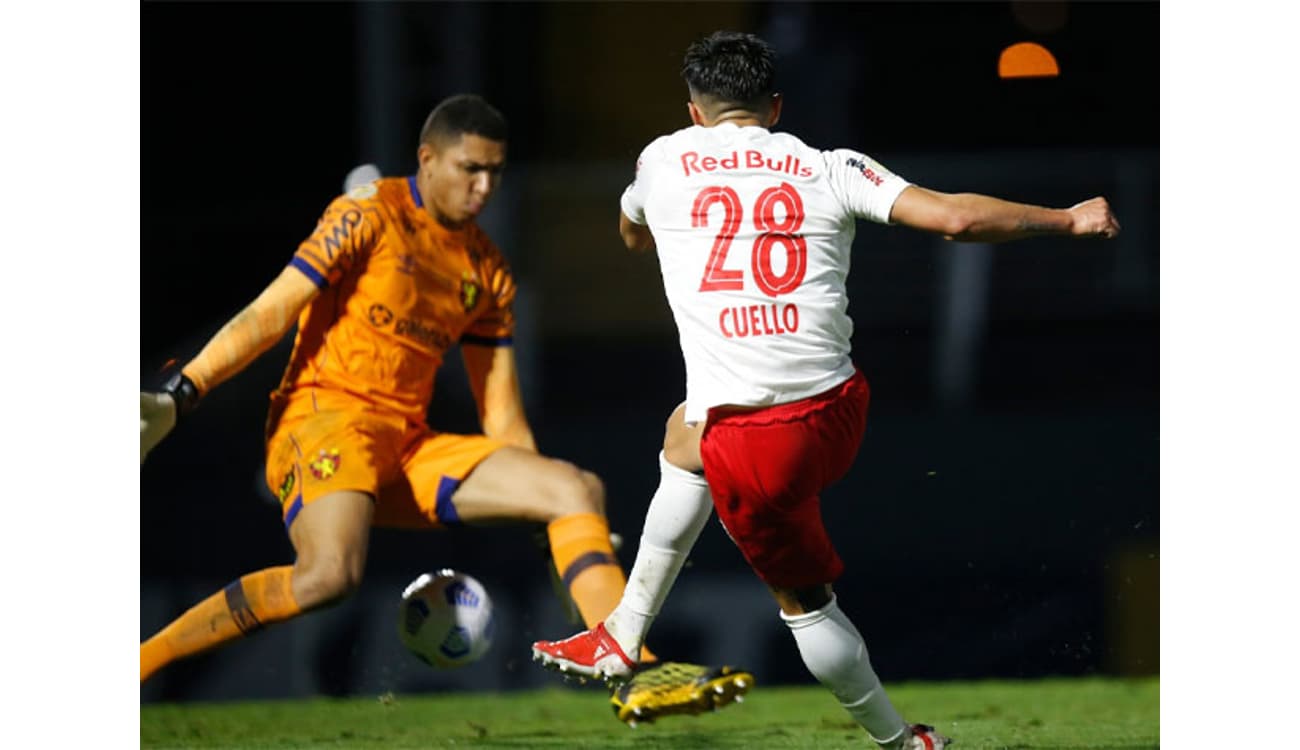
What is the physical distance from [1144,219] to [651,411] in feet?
9.56

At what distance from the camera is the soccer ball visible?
5.73 m

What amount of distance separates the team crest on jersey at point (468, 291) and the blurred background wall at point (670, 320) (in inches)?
85.7

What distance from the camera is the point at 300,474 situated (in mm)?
5699

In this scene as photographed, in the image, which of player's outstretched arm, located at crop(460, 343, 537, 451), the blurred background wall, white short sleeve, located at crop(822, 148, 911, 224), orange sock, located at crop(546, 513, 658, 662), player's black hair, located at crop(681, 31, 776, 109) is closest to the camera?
white short sleeve, located at crop(822, 148, 911, 224)

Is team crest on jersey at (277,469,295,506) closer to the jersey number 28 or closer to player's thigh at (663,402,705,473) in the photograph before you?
player's thigh at (663,402,705,473)

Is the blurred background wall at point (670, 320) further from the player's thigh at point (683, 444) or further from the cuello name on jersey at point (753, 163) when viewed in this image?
the cuello name on jersey at point (753, 163)

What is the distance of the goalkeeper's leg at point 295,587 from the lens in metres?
5.46

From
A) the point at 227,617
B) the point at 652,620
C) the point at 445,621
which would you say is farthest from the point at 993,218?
the point at 227,617

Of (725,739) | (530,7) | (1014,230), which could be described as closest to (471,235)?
(725,739)

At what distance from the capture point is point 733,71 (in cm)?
443

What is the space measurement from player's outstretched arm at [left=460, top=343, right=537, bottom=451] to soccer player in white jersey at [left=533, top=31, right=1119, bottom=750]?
154 cm

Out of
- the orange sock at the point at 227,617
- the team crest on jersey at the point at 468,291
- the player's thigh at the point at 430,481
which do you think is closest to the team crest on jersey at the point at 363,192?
the team crest on jersey at the point at 468,291

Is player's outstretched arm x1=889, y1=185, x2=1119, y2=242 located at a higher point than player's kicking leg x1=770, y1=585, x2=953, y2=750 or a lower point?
higher

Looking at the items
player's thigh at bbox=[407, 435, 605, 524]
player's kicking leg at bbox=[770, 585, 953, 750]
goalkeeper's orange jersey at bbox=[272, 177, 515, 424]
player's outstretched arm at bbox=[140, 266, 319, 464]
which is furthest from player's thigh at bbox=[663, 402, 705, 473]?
goalkeeper's orange jersey at bbox=[272, 177, 515, 424]
